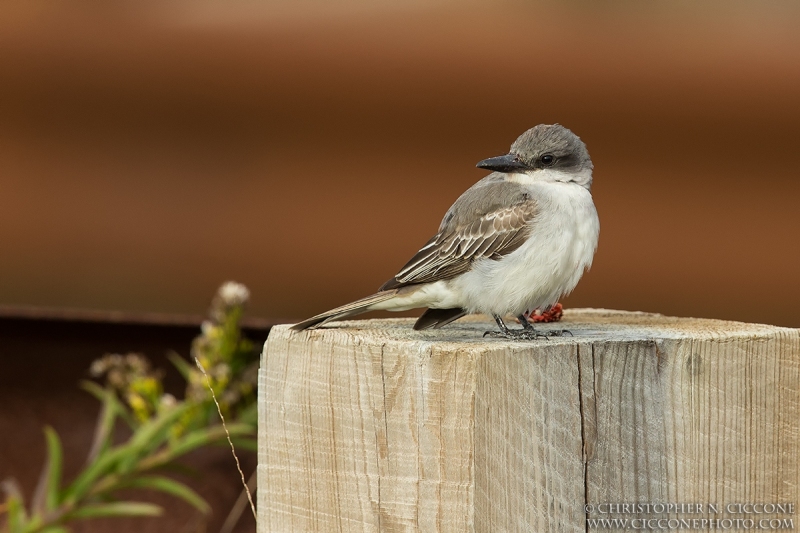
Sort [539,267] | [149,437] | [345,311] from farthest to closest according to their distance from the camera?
[149,437] → [539,267] → [345,311]

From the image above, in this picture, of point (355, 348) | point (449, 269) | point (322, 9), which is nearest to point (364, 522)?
point (355, 348)

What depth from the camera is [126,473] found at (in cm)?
441

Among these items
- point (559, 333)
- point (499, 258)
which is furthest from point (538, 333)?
point (499, 258)

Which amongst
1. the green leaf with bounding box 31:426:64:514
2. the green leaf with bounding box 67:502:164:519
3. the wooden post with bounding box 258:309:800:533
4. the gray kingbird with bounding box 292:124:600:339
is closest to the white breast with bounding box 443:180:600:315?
the gray kingbird with bounding box 292:124:600:339

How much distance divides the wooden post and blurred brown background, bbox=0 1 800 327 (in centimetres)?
184

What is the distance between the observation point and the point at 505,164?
374 centimetres

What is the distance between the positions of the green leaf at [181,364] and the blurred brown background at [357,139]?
0.86 feet

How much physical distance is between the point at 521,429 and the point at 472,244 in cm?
124

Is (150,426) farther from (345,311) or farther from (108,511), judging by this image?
(345,311)

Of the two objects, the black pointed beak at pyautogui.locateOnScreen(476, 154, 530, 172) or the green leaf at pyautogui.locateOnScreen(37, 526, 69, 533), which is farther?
the green leaf at pyautogui.locateOnScreen(37, 526, 69, 533)

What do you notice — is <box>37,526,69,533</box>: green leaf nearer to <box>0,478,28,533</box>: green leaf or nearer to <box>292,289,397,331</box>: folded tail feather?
<box>0,478,28,533</box>: green leaf

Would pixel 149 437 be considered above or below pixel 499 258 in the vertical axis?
below

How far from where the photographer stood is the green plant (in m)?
4.32

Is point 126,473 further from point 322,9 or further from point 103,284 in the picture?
point 322,9
